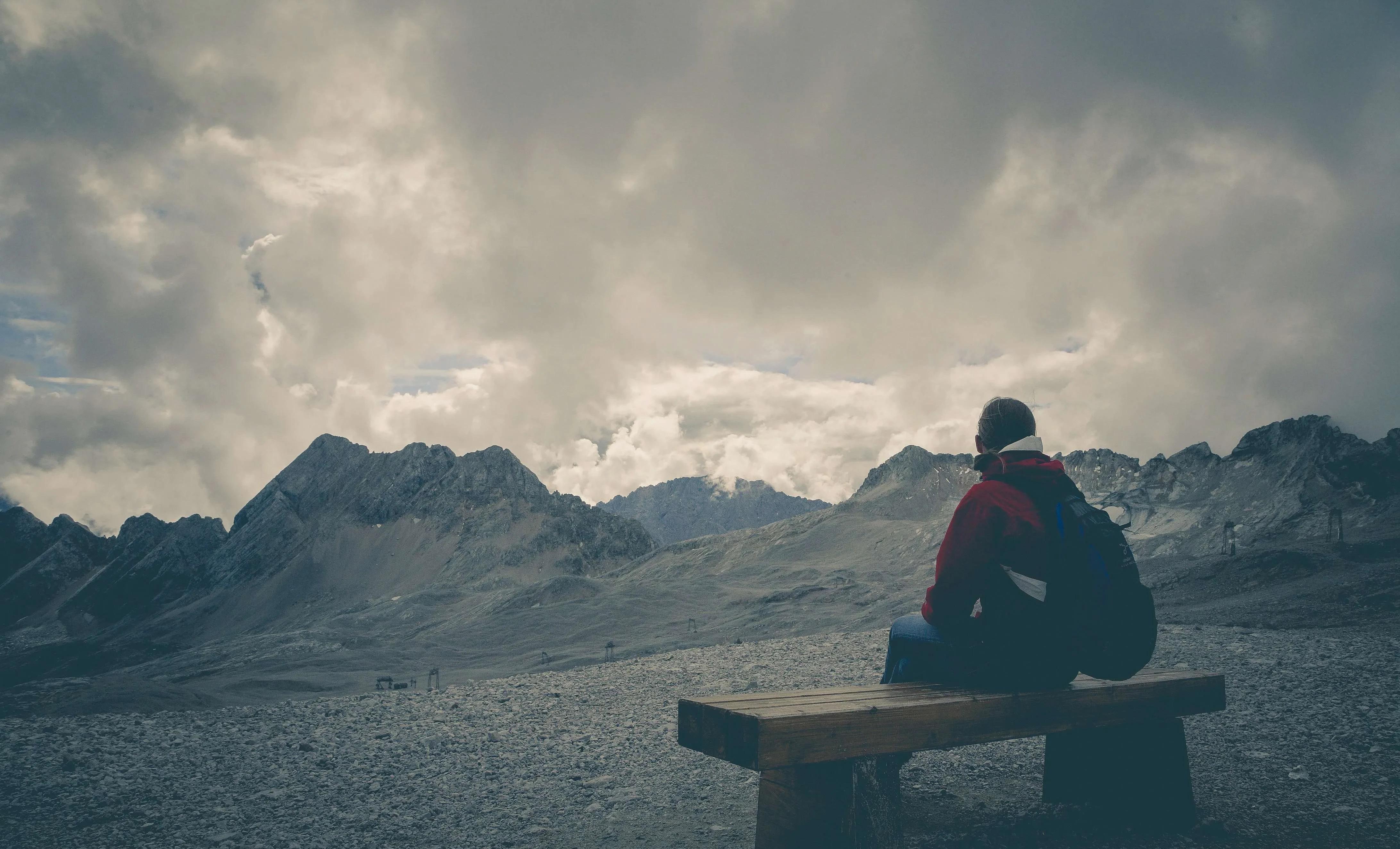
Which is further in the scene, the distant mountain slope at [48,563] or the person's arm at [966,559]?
the distant mountain slope at [48,563]

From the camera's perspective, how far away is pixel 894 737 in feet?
11.2

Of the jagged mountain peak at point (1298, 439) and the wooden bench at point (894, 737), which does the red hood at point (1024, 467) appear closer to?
the wooden bench at point (894, 737)

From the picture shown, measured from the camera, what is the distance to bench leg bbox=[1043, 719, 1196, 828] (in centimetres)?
442

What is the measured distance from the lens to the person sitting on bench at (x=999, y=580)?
368 cm

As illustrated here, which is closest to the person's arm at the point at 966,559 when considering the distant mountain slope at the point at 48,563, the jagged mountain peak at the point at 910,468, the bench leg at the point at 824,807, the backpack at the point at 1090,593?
the backpack at the point at 1090,593

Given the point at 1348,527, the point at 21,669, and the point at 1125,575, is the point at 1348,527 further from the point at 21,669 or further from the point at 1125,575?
the point at 21,669

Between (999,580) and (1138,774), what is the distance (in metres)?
1.94

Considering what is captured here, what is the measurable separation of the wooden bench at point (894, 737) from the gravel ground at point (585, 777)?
1.37 feet

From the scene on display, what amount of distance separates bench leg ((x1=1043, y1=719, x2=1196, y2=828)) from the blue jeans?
3.05ft

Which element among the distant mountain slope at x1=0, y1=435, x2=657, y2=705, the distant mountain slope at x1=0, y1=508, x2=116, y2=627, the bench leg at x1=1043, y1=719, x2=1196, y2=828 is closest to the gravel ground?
the bench leg at x1=1043, y1=719, x2=1196, y2=828

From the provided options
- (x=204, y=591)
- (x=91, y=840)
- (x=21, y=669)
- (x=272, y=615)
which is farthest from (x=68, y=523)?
(x=91, y=840)

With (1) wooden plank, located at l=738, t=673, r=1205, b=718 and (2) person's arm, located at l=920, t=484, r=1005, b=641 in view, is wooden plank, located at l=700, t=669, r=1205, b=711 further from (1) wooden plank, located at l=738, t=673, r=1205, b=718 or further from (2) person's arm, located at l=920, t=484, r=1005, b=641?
(2) person's arm, located at l=920, t=484, r=1005, b=641

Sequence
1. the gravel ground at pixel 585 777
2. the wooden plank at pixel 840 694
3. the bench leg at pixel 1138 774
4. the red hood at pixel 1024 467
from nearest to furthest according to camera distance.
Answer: the wooden plank at pixel 840 694
the red hood at pixel 1024 467
the bench leg at pixel 1138 774
the gravel ground at pixel 585 777

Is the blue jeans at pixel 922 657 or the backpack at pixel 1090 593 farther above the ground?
the backpack at pixel 1090 593
